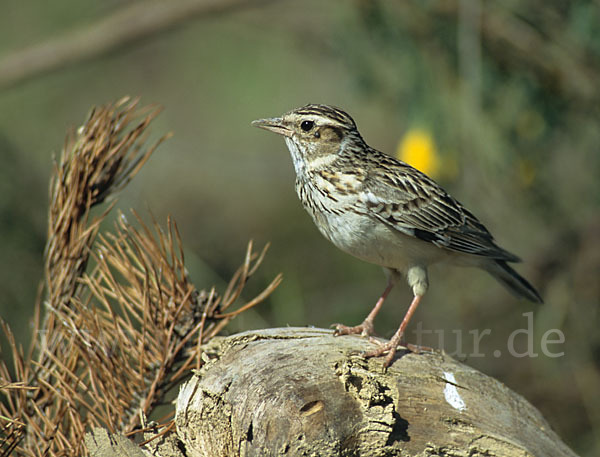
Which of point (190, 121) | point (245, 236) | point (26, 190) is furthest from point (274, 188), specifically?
point (26, 190)

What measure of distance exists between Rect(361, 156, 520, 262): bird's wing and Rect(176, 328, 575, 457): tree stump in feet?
4.63

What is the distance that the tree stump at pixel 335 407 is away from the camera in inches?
106

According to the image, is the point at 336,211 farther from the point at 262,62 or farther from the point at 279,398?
the point at 262,62

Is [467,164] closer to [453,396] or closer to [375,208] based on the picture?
[375,208]

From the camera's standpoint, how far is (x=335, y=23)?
24.9 ft

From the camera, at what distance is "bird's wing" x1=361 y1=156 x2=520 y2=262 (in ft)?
14.9

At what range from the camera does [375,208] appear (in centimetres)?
446

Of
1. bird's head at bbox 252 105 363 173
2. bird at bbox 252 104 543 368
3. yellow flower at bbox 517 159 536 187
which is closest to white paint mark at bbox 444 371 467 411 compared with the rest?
bird at bbox 252 104 543 368

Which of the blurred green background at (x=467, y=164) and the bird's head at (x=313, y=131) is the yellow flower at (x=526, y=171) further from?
the bird's head at (x=313, y=131)

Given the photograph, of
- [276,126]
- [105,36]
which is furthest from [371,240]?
[105,36]

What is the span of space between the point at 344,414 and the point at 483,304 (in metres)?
4.89

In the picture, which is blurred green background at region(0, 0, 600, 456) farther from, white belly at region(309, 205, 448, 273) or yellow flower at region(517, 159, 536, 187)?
white belly at region(309, 205, 448, 273)

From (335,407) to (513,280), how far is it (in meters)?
2.78

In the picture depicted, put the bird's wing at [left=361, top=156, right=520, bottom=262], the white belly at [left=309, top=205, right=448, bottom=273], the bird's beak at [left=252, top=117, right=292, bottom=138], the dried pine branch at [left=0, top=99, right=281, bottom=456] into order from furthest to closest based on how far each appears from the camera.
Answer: the bird's beak at [left=252, top=117, right=292, bottom=138] < the bird's wing at [left=361, top=156, right=520, bottom=262] < the white belly at [left=309, top=205, right=448, bottom=273] < the dried pine branch at [left=0, top=99, right=281, bottom=456]
